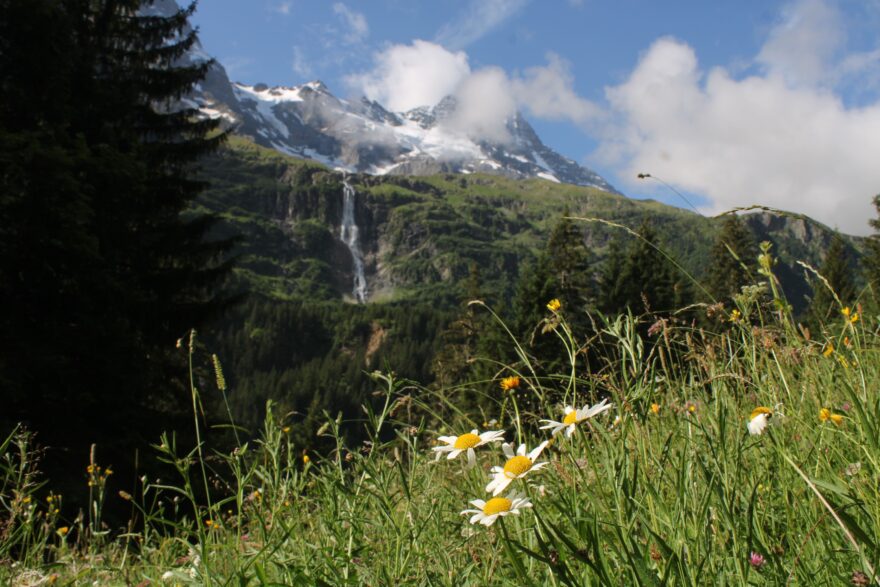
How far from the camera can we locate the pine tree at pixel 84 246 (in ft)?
29.5

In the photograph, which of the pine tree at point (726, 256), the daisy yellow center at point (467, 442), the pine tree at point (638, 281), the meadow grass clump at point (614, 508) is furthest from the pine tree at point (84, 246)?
the pine tree at point (726, 256)

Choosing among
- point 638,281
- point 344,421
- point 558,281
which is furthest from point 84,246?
point 638,281

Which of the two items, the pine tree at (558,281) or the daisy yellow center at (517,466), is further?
the pine tree at (558,281)

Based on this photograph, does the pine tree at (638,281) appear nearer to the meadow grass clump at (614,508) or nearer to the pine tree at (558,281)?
the pine tree at (558,281)

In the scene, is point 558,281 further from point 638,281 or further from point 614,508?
point 614,508

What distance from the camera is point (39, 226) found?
9.10 m

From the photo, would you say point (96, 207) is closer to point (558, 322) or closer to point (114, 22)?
point (114, 22)

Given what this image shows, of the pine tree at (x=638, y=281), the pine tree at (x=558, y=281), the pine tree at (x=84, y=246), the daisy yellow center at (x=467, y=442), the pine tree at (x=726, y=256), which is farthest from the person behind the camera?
the pine tree at (x=726, y=256)

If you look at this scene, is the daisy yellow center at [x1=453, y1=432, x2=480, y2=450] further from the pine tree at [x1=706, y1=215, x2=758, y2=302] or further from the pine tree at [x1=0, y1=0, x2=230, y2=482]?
the pine tree at [x1=706, y1=215, x2=758, y2=302]

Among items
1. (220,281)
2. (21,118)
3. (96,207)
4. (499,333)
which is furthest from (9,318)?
(499,333)

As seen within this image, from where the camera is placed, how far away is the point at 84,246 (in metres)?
9.30

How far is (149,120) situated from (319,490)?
1529 centimetres

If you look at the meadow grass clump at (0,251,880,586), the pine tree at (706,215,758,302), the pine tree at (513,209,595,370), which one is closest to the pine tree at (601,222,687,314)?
the pine tree at (513,209,595,370)

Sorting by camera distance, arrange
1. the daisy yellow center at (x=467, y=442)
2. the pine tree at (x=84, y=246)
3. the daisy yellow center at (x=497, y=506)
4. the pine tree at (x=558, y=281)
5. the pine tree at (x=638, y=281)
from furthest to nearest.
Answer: the pine tree at (x=638, y=281), the pine tree at (x=558, y=281), the pine tree at (x=84, y=246), the daisy yellow center at (x=467, y=442), the daisy yellow center at (x=497, y=506)
